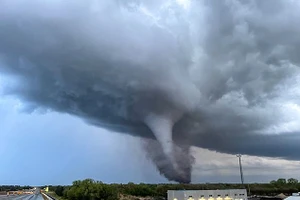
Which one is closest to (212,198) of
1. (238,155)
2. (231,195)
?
(231,195)

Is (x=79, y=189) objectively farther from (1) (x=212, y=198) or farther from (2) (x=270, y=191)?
(2) (x=270, y=191)

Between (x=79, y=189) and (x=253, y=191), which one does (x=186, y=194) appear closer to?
(x=79, y=189)

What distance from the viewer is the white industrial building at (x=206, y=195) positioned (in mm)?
106938

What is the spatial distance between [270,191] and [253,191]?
9202 millimetres

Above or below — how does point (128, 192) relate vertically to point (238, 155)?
below

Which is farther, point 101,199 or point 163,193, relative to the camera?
point 163,193

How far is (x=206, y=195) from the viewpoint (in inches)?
4375

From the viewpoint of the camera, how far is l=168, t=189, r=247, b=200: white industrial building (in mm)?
106938

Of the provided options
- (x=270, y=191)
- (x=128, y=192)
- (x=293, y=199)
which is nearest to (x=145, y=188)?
(x=128, y=192)

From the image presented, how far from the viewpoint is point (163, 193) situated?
186625mm

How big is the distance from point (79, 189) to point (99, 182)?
12.2 metres

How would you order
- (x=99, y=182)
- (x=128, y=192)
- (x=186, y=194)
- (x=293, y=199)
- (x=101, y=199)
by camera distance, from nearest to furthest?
(x=293, y=199), (x=186, y=194), (x=101, y=199), (x=99, y=182), (x=128, y=192)

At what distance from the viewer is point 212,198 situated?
111 m

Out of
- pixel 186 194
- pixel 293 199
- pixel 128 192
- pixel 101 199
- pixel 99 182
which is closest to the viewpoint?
pixel 293 199
